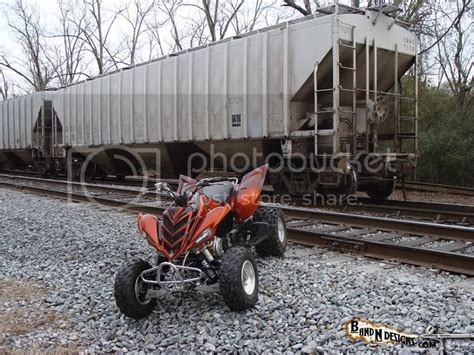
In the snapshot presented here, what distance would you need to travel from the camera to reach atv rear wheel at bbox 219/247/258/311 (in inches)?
151

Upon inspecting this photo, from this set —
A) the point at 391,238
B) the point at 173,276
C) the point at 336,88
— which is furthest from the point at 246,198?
the point at 336,88

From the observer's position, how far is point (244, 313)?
3.93m

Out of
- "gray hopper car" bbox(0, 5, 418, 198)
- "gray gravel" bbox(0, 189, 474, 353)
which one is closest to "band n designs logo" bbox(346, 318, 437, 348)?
"gray gravel" bbox(0, 189, 474, 353)

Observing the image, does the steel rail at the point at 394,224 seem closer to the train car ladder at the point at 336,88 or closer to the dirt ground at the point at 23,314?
the train car ladder at the point at 336,88

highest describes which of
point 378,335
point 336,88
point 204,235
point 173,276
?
point 336,88

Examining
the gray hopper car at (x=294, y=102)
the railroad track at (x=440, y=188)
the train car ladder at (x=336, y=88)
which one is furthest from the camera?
the railroad track at (x=440, y=188)

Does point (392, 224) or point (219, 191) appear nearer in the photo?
point (219, 191)

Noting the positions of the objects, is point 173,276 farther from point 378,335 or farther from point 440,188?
point 440,188

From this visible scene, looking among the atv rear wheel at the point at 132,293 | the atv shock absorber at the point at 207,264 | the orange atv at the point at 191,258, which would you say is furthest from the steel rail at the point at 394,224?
the atv rear wheel at the point at 132,293

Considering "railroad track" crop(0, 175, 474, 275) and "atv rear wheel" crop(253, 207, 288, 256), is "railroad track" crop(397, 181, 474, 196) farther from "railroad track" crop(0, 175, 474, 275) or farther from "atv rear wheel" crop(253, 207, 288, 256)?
"atv rear wheel" crop(253, 207, 288, 256)

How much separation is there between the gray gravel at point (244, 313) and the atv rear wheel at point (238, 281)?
0.39 feet

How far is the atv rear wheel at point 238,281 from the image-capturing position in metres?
3.83

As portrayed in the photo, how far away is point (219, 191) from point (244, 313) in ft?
4.59

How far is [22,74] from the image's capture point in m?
50.2
